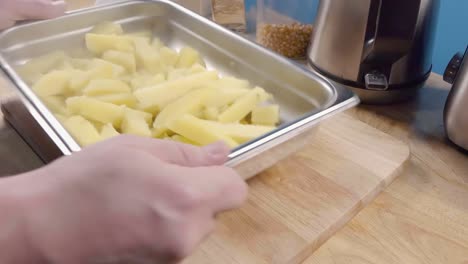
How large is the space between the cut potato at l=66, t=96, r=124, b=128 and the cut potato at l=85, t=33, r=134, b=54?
7.5 inches

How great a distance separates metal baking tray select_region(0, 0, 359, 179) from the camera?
23.4 inches

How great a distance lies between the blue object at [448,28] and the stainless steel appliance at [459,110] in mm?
338

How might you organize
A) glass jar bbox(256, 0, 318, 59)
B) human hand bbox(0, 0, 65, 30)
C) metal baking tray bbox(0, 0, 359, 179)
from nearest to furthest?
metal baking tray bbox(0, 0, 359, 179) < human hand bbox(0, 0, 65, 30) < glass jar bbox(256, 0, 318, 59)

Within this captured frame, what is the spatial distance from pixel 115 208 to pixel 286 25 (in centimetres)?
71

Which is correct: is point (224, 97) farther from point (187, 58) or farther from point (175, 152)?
point (175, 152)

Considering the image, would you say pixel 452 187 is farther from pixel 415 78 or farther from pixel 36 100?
pixel 36 100

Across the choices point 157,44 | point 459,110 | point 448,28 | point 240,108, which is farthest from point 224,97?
point 448,28

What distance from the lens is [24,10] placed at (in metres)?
0.83

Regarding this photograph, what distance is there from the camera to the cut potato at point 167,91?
71 cm

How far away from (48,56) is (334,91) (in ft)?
1.60

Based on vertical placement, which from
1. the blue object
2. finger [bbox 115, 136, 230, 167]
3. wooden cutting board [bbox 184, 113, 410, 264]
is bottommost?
wooden cutting board [bbox 184, 113, 410, 264]

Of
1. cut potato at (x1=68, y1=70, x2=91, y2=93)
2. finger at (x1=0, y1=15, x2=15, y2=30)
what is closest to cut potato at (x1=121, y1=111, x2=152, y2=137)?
cut potato at (x1=68, y1=70, x2=91, y2=93)

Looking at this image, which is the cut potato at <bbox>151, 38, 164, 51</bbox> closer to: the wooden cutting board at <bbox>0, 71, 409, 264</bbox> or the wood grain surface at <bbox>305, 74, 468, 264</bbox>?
the wooden cutting board at <bbox>0, 71, 409, 264</bbox>

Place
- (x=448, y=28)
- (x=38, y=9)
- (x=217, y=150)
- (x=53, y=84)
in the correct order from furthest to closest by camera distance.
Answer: (x=448, y=28) → (x=38, y=9) → (x=53, y=84) → (x=217, y=150)
